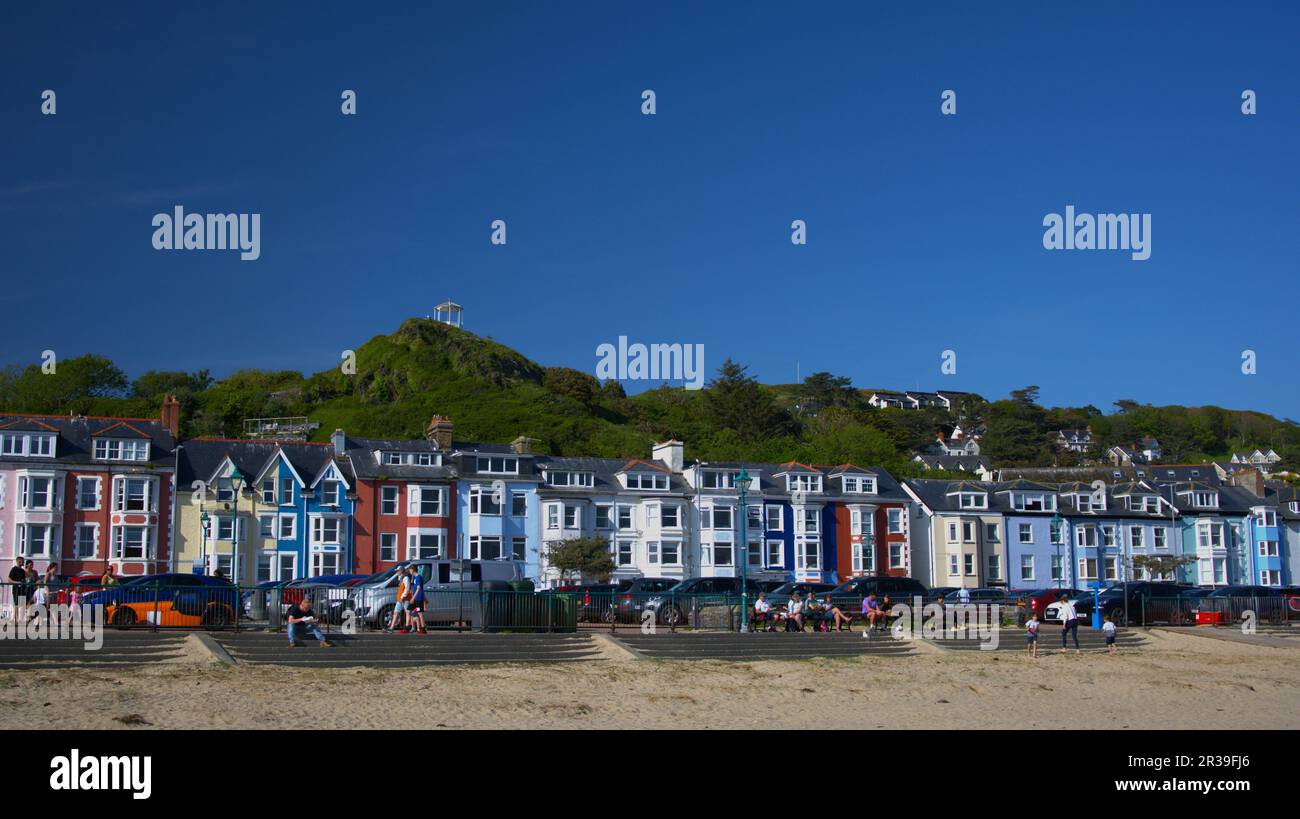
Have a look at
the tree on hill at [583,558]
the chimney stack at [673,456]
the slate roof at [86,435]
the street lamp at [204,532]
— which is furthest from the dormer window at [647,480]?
the slate roof at [86,435]

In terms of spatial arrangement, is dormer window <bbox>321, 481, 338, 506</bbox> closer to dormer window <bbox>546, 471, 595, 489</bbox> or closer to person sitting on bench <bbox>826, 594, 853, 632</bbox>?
dormer window <bbox>546, 471, 595, 489</bbox>

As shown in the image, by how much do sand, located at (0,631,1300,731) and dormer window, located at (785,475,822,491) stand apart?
36.7 metres

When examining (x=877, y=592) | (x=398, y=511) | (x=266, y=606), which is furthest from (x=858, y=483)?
(x=266, y=606)

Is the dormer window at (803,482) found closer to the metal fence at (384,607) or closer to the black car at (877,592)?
the black car at (877,592)

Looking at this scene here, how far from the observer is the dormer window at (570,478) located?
2621 inches

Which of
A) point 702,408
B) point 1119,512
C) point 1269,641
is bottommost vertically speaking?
point 1269,641

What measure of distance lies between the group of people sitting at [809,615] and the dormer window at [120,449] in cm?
3538

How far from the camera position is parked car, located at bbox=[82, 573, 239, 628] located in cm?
2992

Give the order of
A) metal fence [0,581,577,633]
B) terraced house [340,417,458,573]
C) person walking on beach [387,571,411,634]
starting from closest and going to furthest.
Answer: metal fence [0,581,577,633]
person walking on beach [387,571,411,634]
terraced house [340,417,458,573]

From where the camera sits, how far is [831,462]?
102 m

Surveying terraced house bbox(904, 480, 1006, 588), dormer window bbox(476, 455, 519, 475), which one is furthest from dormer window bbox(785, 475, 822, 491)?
dormer window bbox(476, 455, 519, 475)
